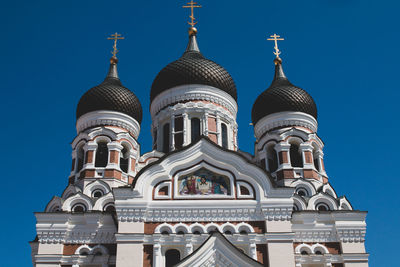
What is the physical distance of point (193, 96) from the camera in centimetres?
1800

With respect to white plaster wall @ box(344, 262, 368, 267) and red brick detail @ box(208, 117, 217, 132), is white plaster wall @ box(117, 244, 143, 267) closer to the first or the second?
white plaster wall @ box(344, 262, 368, 267)

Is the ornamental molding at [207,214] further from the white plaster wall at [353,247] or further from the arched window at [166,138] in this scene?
the arched window at [166,138]

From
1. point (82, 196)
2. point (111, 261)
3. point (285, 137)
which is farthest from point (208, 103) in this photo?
point (111, 261)

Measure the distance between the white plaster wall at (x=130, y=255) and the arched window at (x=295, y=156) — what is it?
268 inches

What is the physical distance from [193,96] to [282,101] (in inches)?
121

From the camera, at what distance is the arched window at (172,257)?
13.0 metres

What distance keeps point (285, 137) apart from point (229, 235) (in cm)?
555

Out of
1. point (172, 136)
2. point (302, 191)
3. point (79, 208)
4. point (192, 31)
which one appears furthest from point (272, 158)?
point (79, 208)

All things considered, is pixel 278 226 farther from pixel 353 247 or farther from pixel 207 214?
pixel 353 247

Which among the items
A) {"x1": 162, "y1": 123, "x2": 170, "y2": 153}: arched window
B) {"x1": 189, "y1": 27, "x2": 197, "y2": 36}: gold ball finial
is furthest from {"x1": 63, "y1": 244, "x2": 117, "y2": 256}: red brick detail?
{"x1": 189, "y1": 27, "x2": 197, "y2": 36}: gold ball finial

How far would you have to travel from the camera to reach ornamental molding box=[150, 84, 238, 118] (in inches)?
711

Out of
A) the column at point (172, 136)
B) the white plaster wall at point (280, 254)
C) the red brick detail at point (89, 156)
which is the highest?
the column at point (172, 136)

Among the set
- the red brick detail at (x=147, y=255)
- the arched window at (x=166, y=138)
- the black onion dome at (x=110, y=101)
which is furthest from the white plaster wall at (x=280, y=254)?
the black onion dome at (x=110, y=101)

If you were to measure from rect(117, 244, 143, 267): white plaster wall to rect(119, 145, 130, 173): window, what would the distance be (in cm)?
483
